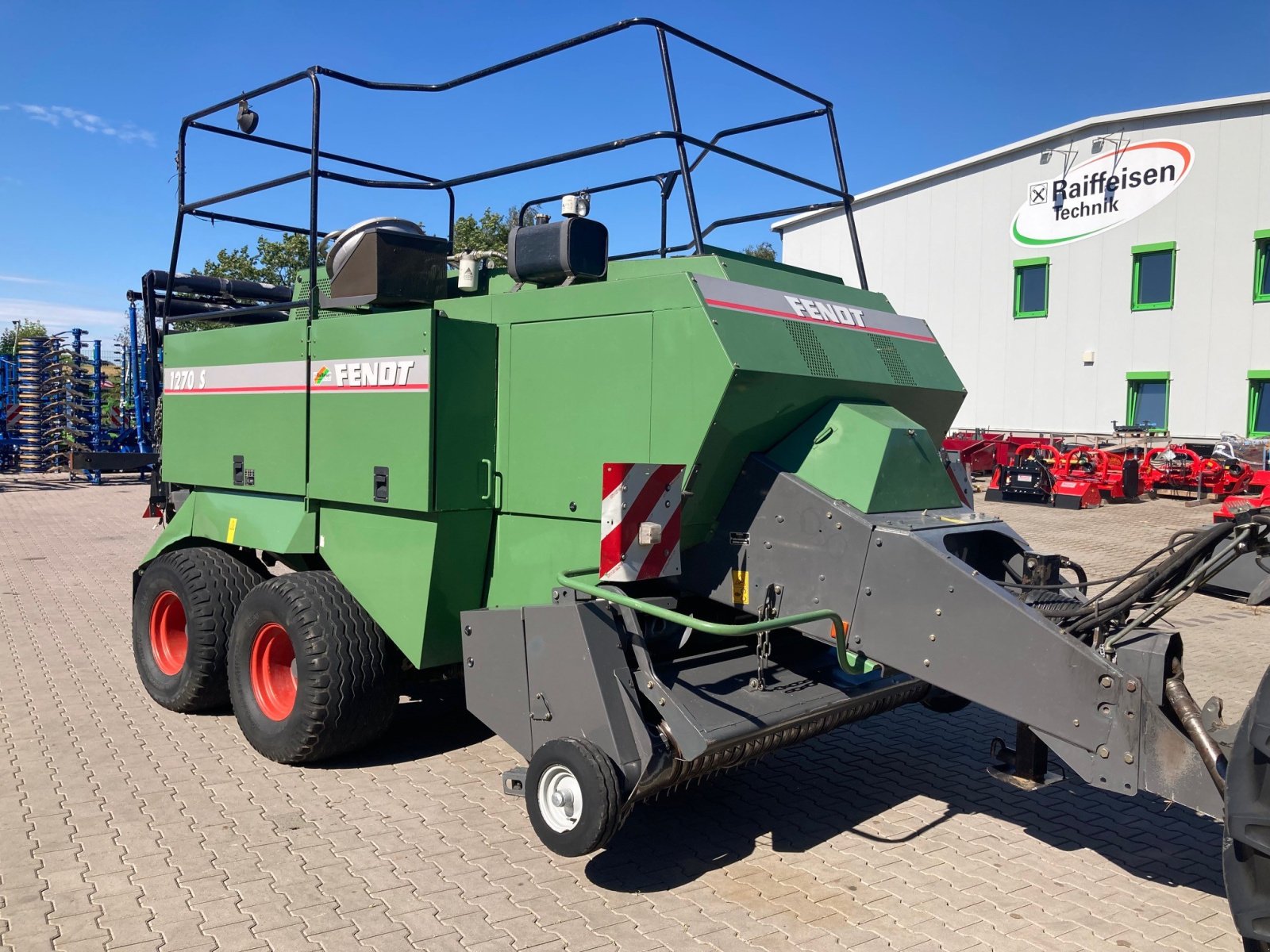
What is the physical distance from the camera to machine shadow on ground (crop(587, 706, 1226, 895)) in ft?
13.3

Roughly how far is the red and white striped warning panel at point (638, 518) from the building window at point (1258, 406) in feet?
67.3

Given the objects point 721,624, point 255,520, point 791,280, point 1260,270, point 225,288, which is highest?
point 1260,270

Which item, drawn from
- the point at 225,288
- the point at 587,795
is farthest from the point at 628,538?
the point at 225,288

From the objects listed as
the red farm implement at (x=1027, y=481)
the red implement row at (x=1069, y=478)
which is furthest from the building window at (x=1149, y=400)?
the red farm implement at (x=1027, y=481)

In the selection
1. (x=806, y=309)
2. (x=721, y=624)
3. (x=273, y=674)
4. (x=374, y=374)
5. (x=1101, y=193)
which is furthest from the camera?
(x=1101, y=193)

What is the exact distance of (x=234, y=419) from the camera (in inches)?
224

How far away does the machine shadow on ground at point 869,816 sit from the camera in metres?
4.07

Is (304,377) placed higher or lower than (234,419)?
higher

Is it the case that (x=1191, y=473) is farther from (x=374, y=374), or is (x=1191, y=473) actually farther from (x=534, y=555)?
(x=374, y=374)

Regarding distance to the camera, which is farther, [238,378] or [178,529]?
[178,529]

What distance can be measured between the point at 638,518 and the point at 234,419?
2898 millimetres

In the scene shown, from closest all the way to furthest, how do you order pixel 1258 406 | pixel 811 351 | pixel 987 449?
pixel 811 351, pixel 1258 406, pixel 987 449

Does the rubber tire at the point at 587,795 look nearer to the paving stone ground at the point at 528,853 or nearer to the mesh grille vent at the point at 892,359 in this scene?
the paving stone ground at the point at 528,853

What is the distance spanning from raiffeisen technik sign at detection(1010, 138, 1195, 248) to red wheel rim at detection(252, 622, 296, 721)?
21.9 metres
